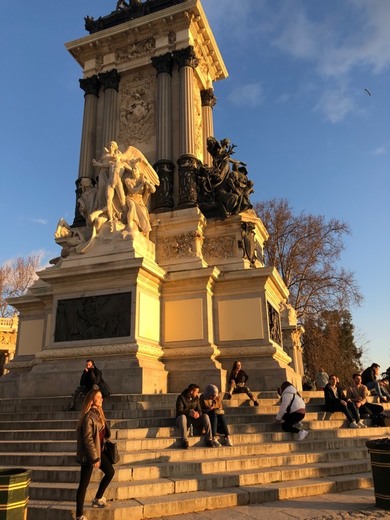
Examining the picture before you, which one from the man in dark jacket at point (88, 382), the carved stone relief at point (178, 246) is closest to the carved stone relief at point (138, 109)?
the carved stone relief at point (178, 246)

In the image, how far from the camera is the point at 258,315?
42.2ft

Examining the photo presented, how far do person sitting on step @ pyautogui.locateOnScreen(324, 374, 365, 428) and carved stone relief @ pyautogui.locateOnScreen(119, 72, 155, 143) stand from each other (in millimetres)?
11486

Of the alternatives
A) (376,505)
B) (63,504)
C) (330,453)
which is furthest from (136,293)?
(376,505)

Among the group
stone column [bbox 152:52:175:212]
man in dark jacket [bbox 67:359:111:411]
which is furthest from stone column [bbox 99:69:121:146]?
man in dark jacket [bbox 67:359:111:411]

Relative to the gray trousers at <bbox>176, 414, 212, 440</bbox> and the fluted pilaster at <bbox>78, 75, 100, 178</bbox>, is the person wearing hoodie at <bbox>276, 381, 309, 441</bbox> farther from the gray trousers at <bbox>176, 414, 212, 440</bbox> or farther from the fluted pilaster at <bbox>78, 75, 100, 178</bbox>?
the fluted pilaster at <bbox>78, 75, 100, 178</bbox>

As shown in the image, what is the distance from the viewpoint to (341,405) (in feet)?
33.2

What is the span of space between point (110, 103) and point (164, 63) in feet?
8.74

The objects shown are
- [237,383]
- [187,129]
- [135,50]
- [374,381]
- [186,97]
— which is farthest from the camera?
[135,50]

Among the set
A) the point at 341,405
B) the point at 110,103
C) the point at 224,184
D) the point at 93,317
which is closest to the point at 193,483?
the point at 341,405

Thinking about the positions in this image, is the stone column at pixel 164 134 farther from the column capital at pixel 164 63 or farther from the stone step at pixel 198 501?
the stone step at pixel 198 501

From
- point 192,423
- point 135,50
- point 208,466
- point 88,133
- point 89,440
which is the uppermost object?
point 135,50

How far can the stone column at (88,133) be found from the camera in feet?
56.6

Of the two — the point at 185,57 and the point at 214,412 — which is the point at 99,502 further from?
the point at 185,57

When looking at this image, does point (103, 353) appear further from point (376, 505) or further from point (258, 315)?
point (376, 505)
